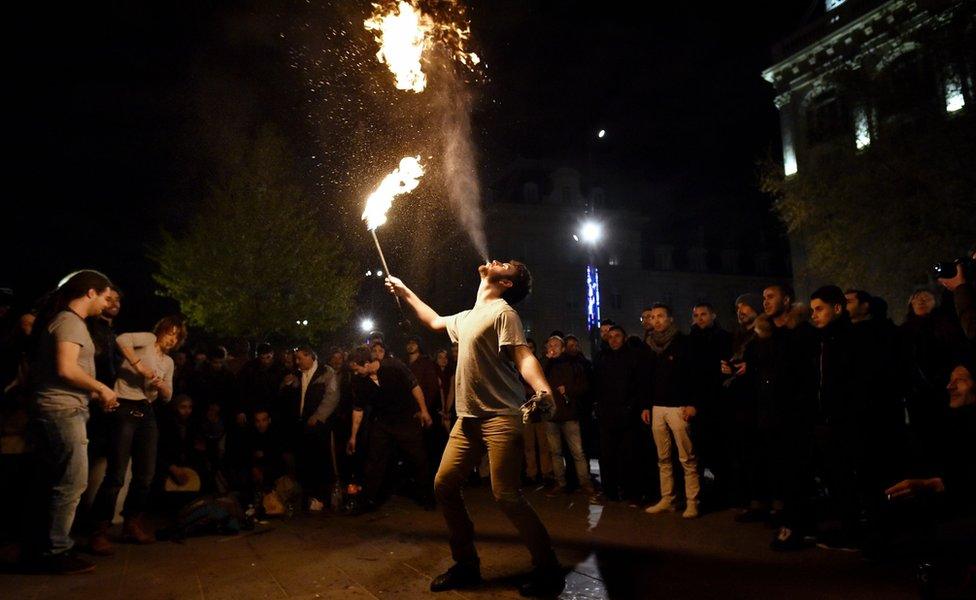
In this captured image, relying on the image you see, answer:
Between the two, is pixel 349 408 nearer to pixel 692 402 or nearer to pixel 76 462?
pixel 76 462

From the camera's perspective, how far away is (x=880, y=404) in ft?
16.9

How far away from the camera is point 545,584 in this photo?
430 centimetres

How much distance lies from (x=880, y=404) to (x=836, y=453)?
551 millimetres

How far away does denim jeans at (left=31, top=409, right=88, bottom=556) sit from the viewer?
5.09 metres

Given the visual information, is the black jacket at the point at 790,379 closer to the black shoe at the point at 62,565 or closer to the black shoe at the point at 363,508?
the black shoe at the point at 363,508

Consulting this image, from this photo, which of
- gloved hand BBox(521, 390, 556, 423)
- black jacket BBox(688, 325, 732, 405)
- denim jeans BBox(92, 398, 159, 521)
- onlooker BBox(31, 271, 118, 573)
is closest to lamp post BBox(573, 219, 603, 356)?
black jacket BBox(688, 325, 732, 405)

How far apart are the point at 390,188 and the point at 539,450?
5.04 metres

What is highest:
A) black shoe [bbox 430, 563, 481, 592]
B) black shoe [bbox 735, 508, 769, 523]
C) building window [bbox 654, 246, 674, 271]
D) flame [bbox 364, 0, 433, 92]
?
building window [bbox 654, 246, 674, 271]

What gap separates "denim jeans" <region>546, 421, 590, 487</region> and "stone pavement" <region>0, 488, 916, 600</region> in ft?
5.91

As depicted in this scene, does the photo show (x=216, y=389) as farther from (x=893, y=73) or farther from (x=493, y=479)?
(x=893, y=73)

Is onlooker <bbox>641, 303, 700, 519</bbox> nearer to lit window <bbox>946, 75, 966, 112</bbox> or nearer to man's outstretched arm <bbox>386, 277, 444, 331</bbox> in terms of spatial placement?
man's outstretched arm <bbox>386, 277, 444, 331</bbox>

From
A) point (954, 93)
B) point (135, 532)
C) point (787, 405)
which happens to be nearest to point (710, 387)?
point (787, 405)

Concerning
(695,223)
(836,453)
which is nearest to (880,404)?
(836,453)

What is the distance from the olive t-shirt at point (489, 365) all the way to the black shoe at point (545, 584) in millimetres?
1105
